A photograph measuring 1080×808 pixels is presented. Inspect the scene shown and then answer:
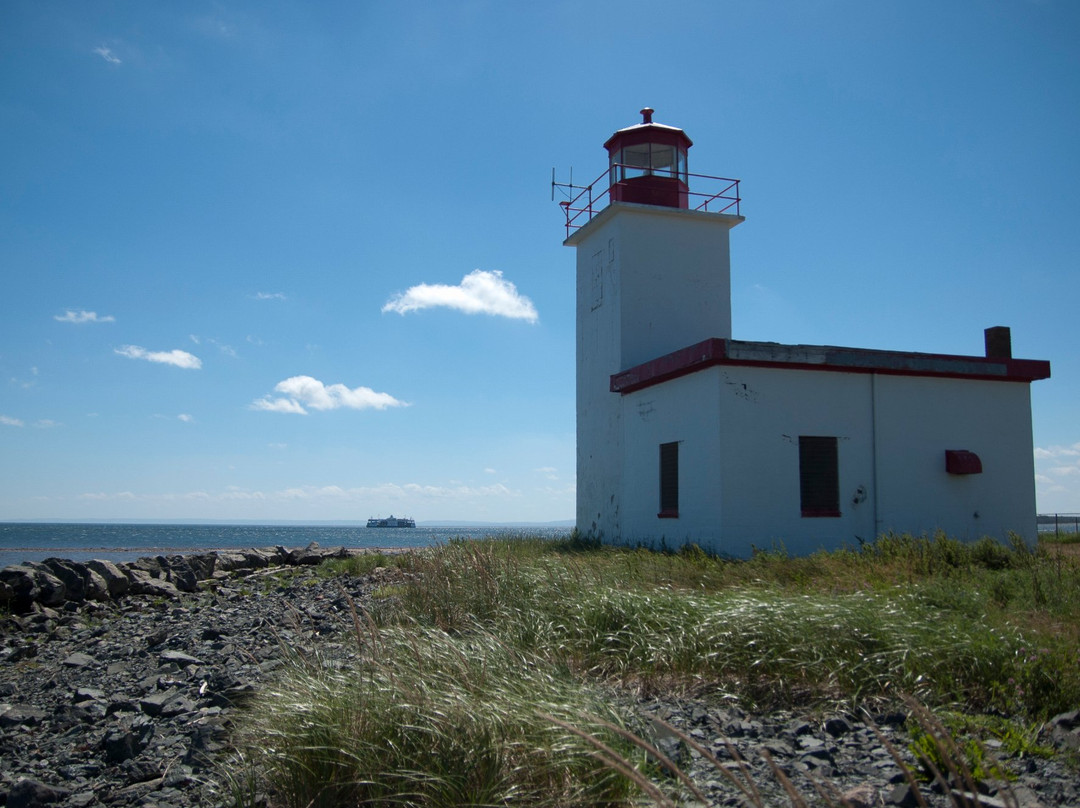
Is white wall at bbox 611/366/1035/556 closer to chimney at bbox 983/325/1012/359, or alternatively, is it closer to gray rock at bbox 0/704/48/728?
chimney at bbox 983/325/1012/359

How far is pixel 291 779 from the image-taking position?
14.6ft

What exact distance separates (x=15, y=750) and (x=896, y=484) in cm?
1189

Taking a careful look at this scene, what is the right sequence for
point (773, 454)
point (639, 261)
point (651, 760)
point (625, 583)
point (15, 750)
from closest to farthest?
point (651, 760) → point (15, 750) → point (625, 583) → point (773, 454) → point (639, 261)

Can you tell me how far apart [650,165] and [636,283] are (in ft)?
9.36

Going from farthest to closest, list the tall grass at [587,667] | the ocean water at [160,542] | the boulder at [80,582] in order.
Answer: the ocean water at [160,542] → the boulder at [80,582] → the tall grass at [587,667]

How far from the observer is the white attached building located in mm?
12672

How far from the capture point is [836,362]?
12914mm

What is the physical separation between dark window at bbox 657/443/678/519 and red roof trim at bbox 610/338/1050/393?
3.99 ft

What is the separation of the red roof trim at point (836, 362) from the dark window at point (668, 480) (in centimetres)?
122

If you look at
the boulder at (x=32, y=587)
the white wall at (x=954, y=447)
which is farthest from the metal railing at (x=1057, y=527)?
the boulder at (x=32, y=587)

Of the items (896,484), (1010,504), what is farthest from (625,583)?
(1010,504)

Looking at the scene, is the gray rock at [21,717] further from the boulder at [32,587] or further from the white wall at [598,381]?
the white wall at [598,381]

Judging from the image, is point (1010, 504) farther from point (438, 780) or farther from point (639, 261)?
point (438, 780)

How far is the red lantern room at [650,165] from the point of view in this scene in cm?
1716
